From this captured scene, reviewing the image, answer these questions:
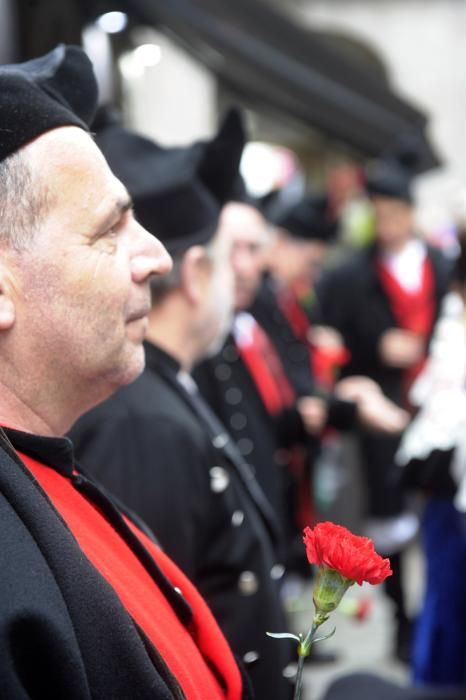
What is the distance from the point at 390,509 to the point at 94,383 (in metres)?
4.99

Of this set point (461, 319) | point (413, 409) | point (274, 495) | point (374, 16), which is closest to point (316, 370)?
point (413, 409)

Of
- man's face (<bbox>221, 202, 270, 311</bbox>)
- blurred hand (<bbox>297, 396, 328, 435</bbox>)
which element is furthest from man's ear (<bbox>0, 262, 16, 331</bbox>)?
blurred hand (<bbox>297, 396, 328, 435</bbox>)

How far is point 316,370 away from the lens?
6414 mm

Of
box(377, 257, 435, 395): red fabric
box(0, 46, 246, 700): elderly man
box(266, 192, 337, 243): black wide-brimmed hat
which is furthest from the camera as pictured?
box(266, 192, 337, 243): black wide-brimmed hat

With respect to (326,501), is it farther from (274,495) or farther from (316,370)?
(274,495)

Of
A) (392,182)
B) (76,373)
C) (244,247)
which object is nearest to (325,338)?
(392,182)

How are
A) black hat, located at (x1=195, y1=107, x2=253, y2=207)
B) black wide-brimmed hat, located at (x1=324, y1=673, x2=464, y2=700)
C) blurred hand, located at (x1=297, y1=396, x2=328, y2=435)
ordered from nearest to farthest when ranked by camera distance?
black wide-brimmed hat, located at (x1=324, y1=673, x2=464, y2=700)
black hat, located at (x1=195, y1=107, x2=253, y2=207)
blurred hand, located at (x1=297, y1=396, x2=328, y2=435)

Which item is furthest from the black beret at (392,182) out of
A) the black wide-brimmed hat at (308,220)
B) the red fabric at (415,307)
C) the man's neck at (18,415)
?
the man's neck at (18,415)

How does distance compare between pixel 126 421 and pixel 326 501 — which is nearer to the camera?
pixel 126 421

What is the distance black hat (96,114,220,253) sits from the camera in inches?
120

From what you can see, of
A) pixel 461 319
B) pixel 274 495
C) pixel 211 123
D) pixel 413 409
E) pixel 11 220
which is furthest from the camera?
pixel 211 123

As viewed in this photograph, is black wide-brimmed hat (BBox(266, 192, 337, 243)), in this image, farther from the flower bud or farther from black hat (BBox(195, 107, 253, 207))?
the flower bud

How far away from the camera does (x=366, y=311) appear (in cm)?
705

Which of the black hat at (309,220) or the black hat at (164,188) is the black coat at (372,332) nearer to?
the black hat at (309,220)
